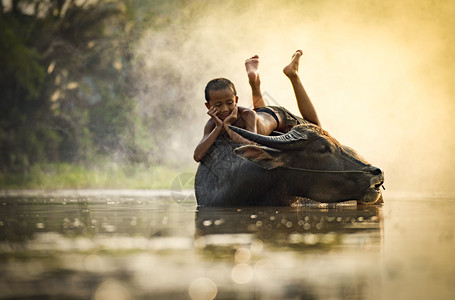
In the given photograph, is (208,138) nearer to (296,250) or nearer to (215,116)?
(215,116)

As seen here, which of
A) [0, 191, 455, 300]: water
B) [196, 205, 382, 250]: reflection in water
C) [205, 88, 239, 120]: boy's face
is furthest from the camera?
[205, 88, 239, 120]: boy's face

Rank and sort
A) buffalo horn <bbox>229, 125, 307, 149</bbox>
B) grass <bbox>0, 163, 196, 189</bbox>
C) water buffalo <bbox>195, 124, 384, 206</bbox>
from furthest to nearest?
1. grass <bbox>0, 163, 196, 189</bbox>
2. water buffalo <bbox>195, 124, 384, 206</bbox>
3. buffalo horn <bbox>229, 125, 307, 149</bbox>

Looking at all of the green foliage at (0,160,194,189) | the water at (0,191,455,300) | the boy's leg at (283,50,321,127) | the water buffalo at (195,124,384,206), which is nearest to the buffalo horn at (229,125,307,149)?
the water buffalo at (195,124,384,206)

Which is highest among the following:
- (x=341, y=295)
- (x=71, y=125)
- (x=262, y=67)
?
(x=262, y=67)

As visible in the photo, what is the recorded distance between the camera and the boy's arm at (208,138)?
11.7ft

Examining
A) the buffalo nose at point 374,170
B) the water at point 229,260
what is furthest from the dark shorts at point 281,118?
the water at point 229,260

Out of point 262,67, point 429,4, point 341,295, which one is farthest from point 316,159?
point 429,4

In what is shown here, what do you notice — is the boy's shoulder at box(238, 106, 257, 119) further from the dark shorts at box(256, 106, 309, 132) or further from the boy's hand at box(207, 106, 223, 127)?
the dark shorts at box(256, 106, 309, 132)

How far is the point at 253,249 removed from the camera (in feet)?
5.82

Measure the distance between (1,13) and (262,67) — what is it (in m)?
4.79

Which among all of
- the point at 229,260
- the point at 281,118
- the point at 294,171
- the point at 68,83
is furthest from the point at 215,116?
the point at 68,83

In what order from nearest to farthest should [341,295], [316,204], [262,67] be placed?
[341,295] → [316,204] → [262,67]

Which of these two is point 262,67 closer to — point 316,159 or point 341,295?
point 316,159

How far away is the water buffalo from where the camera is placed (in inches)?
137
